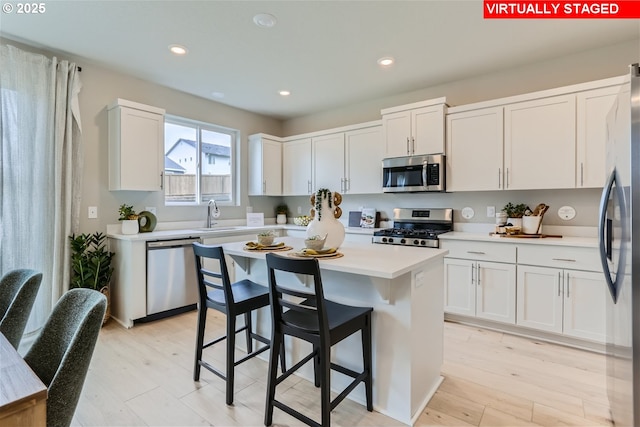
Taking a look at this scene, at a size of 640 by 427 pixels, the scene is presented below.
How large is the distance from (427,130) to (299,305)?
2.72 metres

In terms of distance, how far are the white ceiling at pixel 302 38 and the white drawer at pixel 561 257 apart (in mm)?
1829

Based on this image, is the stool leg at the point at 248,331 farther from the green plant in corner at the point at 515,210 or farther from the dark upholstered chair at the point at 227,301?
the green plant in corner at the point at 515,210

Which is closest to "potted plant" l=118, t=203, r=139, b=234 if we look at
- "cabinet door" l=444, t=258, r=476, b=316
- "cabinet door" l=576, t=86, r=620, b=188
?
"cabinet door" l=444, t=258, r=476, b=316

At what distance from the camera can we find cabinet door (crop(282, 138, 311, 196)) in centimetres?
481

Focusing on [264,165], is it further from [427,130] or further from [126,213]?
[427,130]

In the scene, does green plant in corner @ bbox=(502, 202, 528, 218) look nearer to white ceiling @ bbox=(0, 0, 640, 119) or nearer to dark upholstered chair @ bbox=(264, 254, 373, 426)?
white ceiling @ bbox=(0, 0, 640, 119)

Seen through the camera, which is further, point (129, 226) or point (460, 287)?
point (129, 226)

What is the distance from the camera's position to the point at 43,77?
114 inches

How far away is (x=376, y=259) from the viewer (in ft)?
5.96

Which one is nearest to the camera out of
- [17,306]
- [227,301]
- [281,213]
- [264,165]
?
[17,306]

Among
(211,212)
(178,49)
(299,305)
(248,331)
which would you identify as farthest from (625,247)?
(211,212)

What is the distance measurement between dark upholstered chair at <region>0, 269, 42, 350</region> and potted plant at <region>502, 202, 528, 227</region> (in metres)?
3.73

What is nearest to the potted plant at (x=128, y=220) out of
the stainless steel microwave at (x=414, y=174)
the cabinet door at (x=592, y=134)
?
the stainless steel microwave at (x=414, y=174)

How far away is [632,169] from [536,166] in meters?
2.09
